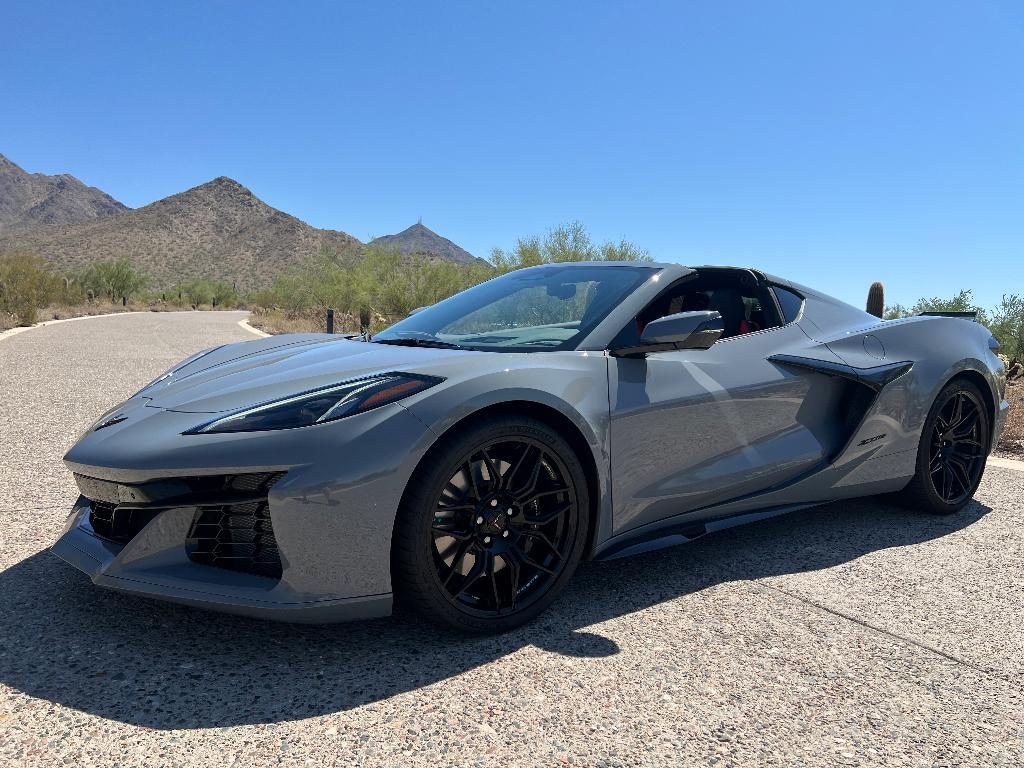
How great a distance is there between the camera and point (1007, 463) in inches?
226

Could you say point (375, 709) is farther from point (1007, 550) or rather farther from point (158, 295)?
point (158, 295)

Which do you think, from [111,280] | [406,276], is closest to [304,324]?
[406,276]

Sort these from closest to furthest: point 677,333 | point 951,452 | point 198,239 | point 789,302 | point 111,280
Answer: point 677,333, point 789,302, point 951,452, point 111,280, point 198,239

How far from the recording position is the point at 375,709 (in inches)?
84.1

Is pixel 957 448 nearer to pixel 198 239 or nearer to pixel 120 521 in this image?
pixel 120 521

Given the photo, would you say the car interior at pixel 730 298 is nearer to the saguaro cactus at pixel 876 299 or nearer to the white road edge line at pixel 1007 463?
the white road edge line at pixel 1007 463

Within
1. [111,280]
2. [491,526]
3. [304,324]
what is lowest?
[491,526]

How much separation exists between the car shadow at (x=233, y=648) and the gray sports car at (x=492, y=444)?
161 millimetres

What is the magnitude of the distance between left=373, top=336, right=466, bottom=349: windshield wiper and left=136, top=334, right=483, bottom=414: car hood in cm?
9

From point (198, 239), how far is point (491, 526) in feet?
400

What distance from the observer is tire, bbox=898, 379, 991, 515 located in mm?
4059

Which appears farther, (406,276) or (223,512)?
(406,276)

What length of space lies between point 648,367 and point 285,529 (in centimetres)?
145

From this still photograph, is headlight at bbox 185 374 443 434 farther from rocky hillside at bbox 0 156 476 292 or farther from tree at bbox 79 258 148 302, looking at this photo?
rocky hillside at bbox 0 156 476 292
